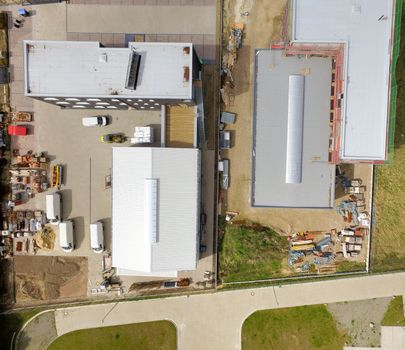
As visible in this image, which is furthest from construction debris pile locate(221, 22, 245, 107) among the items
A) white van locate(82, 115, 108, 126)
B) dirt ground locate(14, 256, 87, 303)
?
dirt ground locate(14, 256, 87, 303)

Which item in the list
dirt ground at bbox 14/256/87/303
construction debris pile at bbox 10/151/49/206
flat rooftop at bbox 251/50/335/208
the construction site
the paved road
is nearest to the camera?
the construction site

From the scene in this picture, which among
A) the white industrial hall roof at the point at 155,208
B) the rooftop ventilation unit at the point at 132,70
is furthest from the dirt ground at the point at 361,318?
the rooftop ventilation unit at the point at 132,70

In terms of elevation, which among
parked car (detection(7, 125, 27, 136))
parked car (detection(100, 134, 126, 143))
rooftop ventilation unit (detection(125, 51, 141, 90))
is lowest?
parked car (detection(100, 134, 126, 143))

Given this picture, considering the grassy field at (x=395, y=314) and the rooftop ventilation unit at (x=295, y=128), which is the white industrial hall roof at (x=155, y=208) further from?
the grassy field at (x=395, y=314)

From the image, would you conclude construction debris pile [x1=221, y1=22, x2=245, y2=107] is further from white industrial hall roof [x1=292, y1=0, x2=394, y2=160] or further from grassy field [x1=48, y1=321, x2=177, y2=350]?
grassy field [x1=48, y1=321, x2=177, y2=350]

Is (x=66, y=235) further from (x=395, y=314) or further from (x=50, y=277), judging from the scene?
(x=395, y=314)

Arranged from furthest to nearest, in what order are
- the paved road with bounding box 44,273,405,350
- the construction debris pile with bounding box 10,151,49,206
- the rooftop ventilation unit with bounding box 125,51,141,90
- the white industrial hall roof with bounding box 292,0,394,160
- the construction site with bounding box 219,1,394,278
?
the paved road with bounding box 44,273,405,350 < the construction debris pile with bounding box 10,151,49,206 < the construction site with bounding box 219,1,394,278 < the white industrial hall roof with bounding box 292,0,394,160 < the rooftop ventilation unit with bounding box 125,51,141,90
